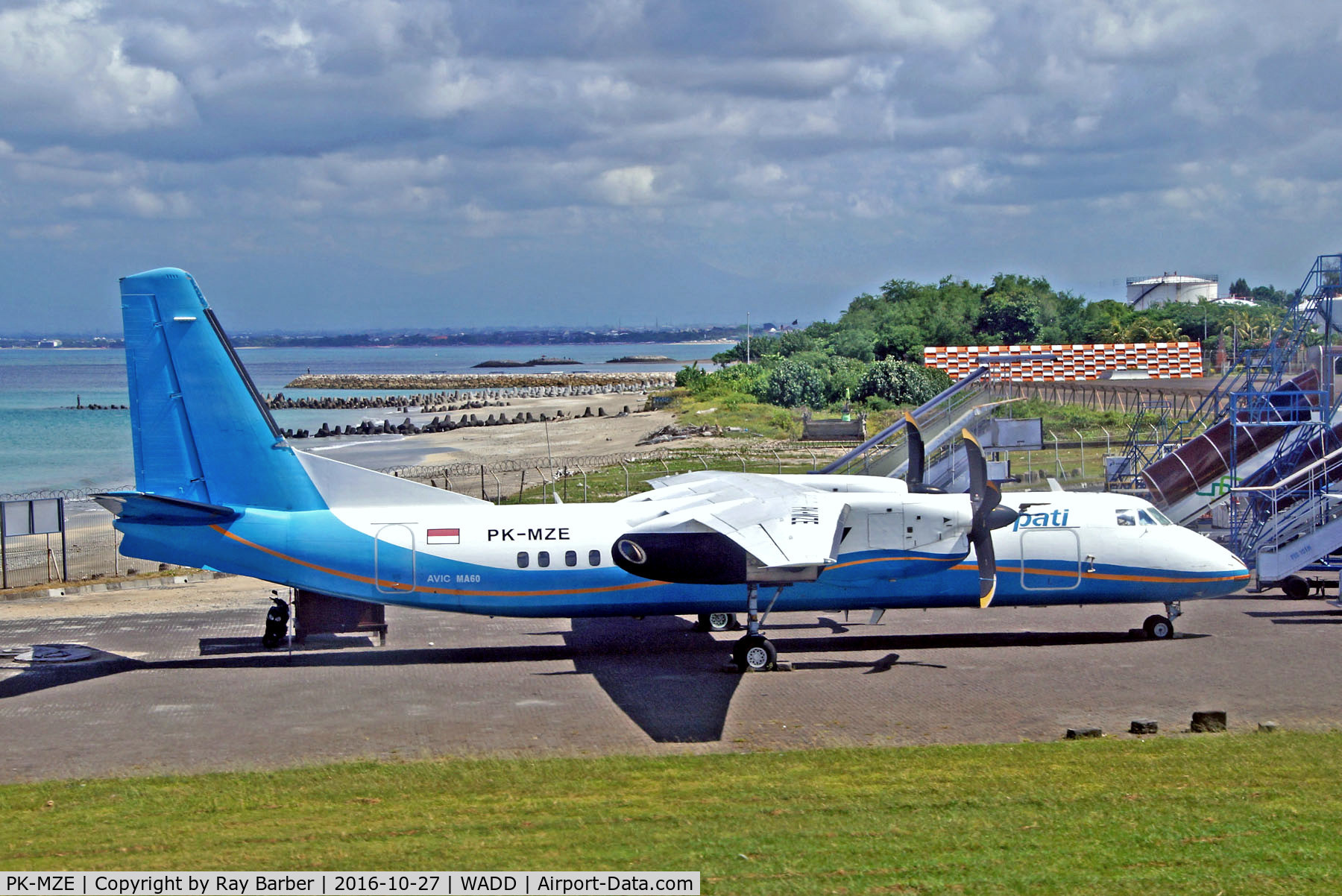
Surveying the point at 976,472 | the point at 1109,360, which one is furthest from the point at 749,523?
the point at 1109,360

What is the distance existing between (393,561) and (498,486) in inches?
1077

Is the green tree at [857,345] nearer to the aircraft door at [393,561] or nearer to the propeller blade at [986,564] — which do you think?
the propeller blade at [986,564]

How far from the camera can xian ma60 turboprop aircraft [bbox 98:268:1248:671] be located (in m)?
23.3

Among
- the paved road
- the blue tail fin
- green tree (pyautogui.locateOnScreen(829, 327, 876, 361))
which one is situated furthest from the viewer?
green tree (pyautogui.locateOnScreen(829, 327, 876, 361))

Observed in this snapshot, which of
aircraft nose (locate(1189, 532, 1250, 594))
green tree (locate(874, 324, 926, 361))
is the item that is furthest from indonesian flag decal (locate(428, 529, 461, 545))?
green tree (locate(874, 324, 926, 361))

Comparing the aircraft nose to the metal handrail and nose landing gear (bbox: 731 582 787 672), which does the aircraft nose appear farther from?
nose landing gear (bbox: 731 582 787 672)

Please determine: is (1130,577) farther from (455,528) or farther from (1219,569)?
(455,528)

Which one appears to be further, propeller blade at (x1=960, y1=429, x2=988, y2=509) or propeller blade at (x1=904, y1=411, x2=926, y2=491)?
propeller blade at (x1=904, y1=411, x2=926, y2=491)

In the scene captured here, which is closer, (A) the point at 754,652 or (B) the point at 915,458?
(A) the point at 754,652

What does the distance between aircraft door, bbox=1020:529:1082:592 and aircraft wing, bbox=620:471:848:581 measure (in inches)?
179

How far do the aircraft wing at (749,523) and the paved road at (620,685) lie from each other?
2506 mm

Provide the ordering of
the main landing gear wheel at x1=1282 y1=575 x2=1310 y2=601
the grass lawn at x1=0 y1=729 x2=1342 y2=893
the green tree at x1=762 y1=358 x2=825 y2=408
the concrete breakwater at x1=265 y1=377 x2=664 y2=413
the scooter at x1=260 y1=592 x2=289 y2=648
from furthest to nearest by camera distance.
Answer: the concrete breakwater at x1=265 y1=377 x2=664 y2=413
the green tree at x1=762 y1=358 x2=825 y2=408
the main landing gear wheel at x1=1282 y1=575 x2=1310 y2=601
the scooter at x1=260 y1=592 x2=289 y2=648
the grass lawn at x1=0 y1=729 x2=1342 y2=893

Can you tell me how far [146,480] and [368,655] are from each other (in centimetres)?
587

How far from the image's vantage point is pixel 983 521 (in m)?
23.4
